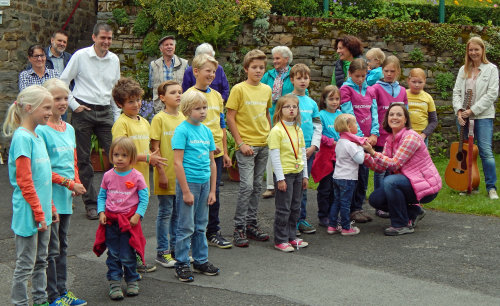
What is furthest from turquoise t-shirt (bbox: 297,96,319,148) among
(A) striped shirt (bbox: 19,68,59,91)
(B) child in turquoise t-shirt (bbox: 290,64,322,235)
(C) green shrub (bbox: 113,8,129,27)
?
(C) green shrub (bbox: 113,8,129,27)

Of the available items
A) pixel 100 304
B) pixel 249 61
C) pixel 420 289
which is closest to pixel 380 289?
pixel 420 289

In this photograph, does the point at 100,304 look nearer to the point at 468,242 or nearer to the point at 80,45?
the point at 468,242

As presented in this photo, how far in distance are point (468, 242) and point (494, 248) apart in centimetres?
30

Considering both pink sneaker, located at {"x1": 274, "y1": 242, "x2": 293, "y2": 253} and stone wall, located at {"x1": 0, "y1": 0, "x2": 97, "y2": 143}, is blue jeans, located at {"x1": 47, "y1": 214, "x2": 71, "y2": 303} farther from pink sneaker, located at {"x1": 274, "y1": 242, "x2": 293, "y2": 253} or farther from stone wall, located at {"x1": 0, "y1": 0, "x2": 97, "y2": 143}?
stone wall, located at {"x1": 0, "y1": 0, "x2": 97, "y2": 143}

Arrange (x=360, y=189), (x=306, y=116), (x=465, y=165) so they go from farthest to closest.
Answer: (x=465, y=165) < (x=360, y=189) < (x=306, y=116)

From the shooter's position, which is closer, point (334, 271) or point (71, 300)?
point (71, 300)

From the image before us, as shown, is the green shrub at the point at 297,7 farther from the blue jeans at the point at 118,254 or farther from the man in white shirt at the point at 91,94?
the blue jeans at the point at 118,254

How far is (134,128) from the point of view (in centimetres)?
565

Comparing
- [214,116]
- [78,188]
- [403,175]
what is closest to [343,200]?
[403,175]

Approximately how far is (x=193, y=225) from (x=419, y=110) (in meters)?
3.99

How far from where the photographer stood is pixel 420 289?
16.9ft

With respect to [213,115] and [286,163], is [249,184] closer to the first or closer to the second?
[286,163]

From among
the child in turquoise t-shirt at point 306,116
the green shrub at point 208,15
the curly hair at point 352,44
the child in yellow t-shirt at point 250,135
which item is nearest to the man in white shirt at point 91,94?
the child in yellow t-shirt at point 250,135

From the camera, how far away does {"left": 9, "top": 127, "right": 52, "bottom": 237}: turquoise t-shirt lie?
4332mm
